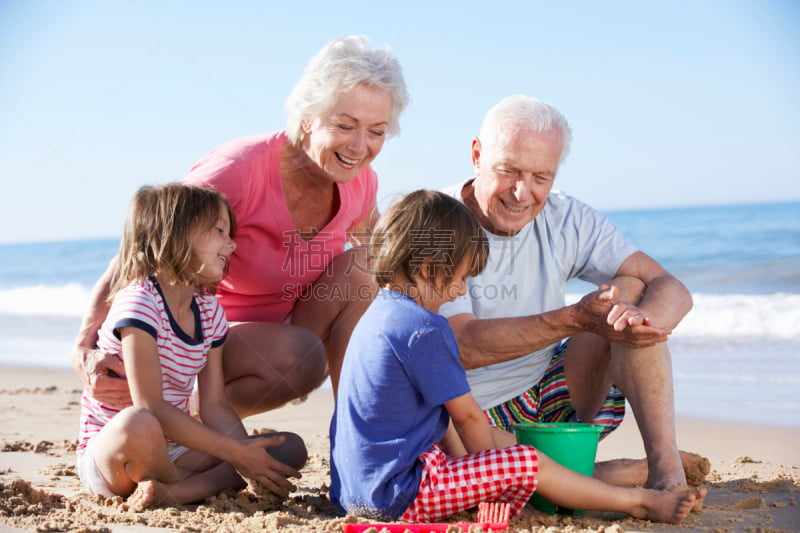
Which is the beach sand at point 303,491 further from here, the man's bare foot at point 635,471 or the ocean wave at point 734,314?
the ocean wave at point 734,314

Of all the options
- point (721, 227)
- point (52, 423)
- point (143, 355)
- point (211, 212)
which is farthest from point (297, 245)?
point (721, 227)

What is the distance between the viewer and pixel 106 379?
279 centimetres

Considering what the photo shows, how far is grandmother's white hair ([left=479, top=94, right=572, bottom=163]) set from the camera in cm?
311

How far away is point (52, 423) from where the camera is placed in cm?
467

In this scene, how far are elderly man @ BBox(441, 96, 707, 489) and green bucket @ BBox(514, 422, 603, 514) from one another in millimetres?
302

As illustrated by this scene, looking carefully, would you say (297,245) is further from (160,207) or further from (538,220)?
(538,220)

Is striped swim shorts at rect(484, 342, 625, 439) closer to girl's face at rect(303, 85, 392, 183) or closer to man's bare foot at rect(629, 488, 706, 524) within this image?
man's bare foot at rect(629, 488, 706, 524)

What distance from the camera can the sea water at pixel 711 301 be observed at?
17.1ft

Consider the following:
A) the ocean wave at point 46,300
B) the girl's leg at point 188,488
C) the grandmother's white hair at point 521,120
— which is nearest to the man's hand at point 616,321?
the grandmother's white hair at point 521,120

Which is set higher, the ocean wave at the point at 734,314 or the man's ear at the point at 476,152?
the man's ear at the point at 476,152

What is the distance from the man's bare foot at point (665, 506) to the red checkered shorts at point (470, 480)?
0.37 metres

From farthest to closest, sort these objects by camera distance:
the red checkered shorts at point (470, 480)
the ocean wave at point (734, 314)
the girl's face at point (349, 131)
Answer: the ocean wave at point (734, 314) → the girl's face at point (349, 131) → the red checkered shorts at point (470, 480)

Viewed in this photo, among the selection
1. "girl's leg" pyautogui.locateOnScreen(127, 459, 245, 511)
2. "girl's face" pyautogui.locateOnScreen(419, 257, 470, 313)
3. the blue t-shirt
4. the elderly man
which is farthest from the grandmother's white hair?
"girl's leg" pyautogui.locateOnScreen(127, 459, 245, 511)

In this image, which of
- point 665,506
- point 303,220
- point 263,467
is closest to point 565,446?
point 665,506
